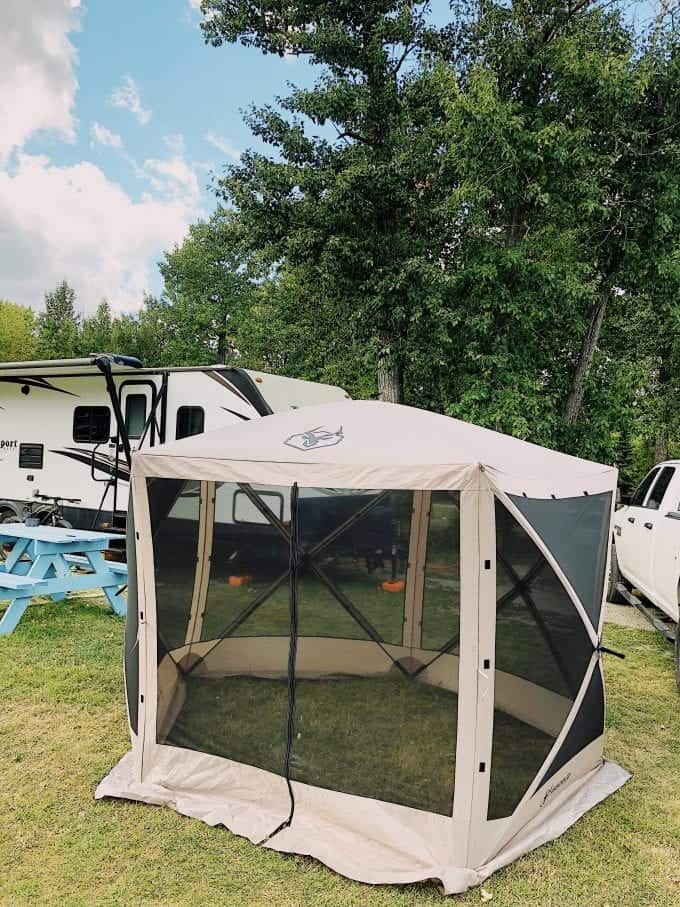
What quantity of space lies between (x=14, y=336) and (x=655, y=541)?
4774 cm

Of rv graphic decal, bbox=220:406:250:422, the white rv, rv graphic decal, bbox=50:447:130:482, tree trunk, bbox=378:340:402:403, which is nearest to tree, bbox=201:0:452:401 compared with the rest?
tree trunk, bbox=378:340:402:403

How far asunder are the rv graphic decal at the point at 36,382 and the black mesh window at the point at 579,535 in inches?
307

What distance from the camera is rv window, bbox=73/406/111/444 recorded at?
9367mm

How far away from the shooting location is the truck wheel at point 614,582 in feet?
27.3

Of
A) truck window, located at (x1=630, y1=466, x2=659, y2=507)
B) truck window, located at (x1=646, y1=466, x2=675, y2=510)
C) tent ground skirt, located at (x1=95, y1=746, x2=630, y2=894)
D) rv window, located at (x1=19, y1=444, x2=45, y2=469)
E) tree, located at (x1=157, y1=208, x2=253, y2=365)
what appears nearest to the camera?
tent ground skirt, located at (x1=95, y1=746, x2=630, y2=894)

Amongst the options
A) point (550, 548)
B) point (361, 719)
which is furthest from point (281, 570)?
point (550, 548)

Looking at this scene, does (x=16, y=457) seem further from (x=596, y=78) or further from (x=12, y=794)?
(x=596, y=78)

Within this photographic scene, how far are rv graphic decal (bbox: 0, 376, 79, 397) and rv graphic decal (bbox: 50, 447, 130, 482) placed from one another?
32.0 inches

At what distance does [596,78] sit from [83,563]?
36.1ft

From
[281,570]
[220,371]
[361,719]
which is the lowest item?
[361,719]

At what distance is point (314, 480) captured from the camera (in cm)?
327

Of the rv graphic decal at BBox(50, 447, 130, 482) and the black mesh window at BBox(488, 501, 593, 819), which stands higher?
the rv graphic decal at BBox(50, 447, 130, 482)

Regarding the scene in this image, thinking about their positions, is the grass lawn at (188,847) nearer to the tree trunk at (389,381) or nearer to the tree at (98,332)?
the tree trunk at (389,381)

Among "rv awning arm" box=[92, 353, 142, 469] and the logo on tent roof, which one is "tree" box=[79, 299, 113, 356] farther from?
the logo on tent roof
